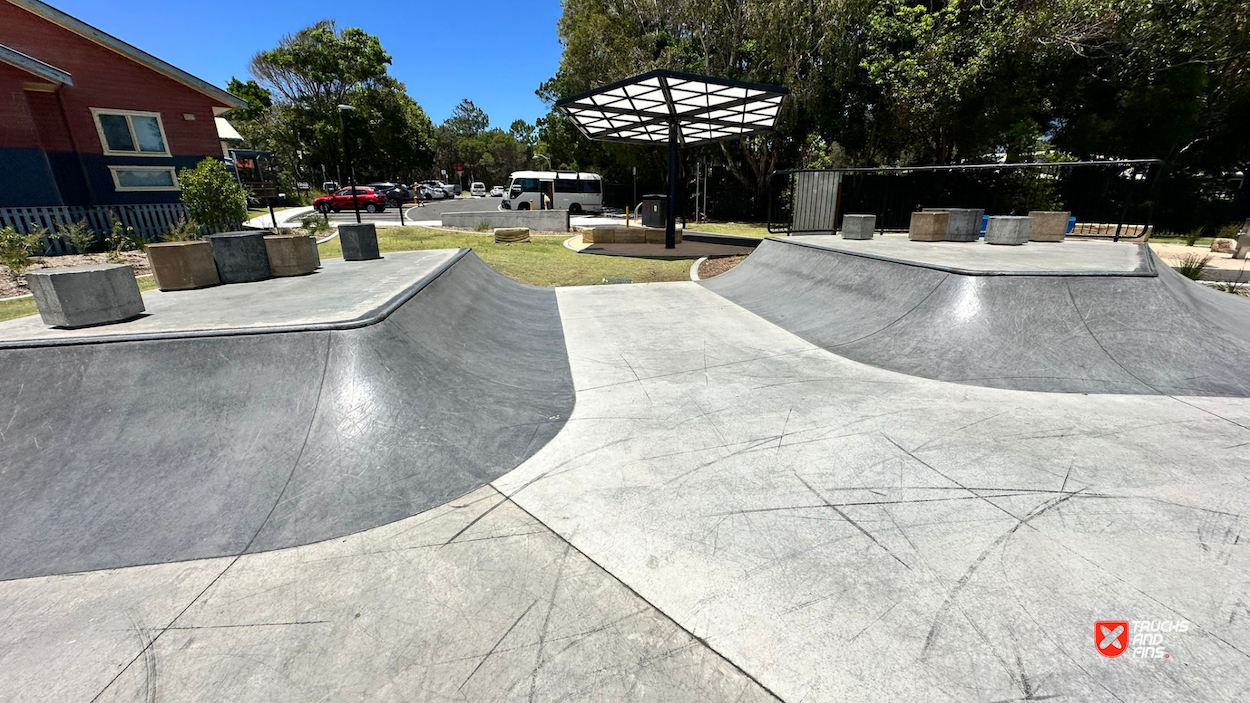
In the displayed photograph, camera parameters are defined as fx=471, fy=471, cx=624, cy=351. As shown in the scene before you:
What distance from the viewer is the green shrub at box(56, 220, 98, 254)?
12.8 m

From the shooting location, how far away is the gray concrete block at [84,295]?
3918 millimetres

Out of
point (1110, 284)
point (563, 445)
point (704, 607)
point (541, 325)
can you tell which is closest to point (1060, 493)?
point (704, 607)

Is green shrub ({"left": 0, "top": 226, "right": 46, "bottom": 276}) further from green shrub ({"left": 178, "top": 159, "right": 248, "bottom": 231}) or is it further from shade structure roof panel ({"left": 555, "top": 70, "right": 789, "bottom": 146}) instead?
shade structure roof panel ({"left": 555, "top": 70, "right": 789, "bottom": 146})

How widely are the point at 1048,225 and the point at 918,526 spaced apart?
11.3 m

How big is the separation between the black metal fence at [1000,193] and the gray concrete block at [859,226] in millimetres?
2352

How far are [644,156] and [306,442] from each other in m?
33.9

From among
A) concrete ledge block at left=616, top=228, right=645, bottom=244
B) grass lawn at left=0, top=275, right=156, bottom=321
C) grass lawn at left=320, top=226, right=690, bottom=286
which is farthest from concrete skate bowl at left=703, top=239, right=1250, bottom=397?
grass lawn at left=0, top=275, right=156, bottom=321

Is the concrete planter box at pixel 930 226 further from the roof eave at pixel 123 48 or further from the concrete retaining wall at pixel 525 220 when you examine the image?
the roof eave at pixel 123 48

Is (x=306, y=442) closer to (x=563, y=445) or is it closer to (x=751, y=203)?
(x=563, y=445)

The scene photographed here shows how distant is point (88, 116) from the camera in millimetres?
15109

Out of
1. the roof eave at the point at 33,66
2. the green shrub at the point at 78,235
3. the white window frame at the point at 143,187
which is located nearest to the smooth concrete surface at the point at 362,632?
the green shrub at the point at 78,235

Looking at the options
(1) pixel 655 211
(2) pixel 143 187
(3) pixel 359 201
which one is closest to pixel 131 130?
(2) pixel 143 187

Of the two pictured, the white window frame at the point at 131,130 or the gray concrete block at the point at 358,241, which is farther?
the white window frame at the point at 131,130

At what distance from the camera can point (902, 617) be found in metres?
2.34
